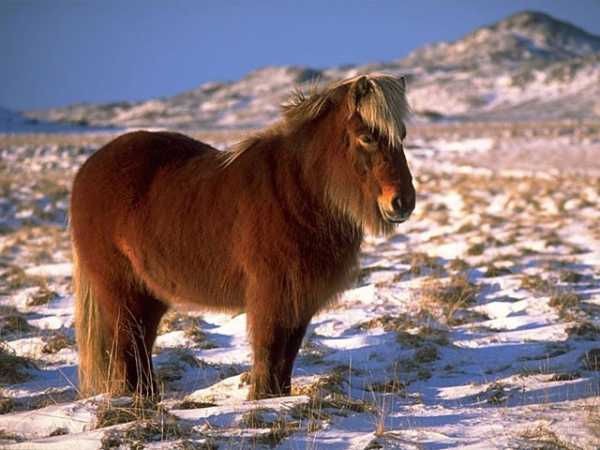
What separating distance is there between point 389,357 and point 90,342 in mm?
2332

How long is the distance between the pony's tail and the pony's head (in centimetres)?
191

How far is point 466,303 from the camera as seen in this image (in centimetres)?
718

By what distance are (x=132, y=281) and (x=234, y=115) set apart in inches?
3379

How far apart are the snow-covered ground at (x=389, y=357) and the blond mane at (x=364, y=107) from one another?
1.56 m

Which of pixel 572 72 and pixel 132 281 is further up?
pixel 572 72

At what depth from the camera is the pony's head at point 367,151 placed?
394 centimetres

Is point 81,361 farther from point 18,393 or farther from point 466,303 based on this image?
point 466,303

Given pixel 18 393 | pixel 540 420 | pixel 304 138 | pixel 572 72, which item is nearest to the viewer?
pixel 540 420

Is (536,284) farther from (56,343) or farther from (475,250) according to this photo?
(56,343)

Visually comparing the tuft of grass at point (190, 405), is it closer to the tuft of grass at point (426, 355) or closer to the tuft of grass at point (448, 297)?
the tuft of grass at point (426, 355)

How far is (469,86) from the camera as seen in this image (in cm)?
9019

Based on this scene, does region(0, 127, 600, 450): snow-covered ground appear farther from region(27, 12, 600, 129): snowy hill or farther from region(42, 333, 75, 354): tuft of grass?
region(27, 12, 600, 129): snowy hill

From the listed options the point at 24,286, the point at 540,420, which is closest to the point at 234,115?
the point at 24,286

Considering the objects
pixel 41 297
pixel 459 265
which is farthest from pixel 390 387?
pixel 459 265
